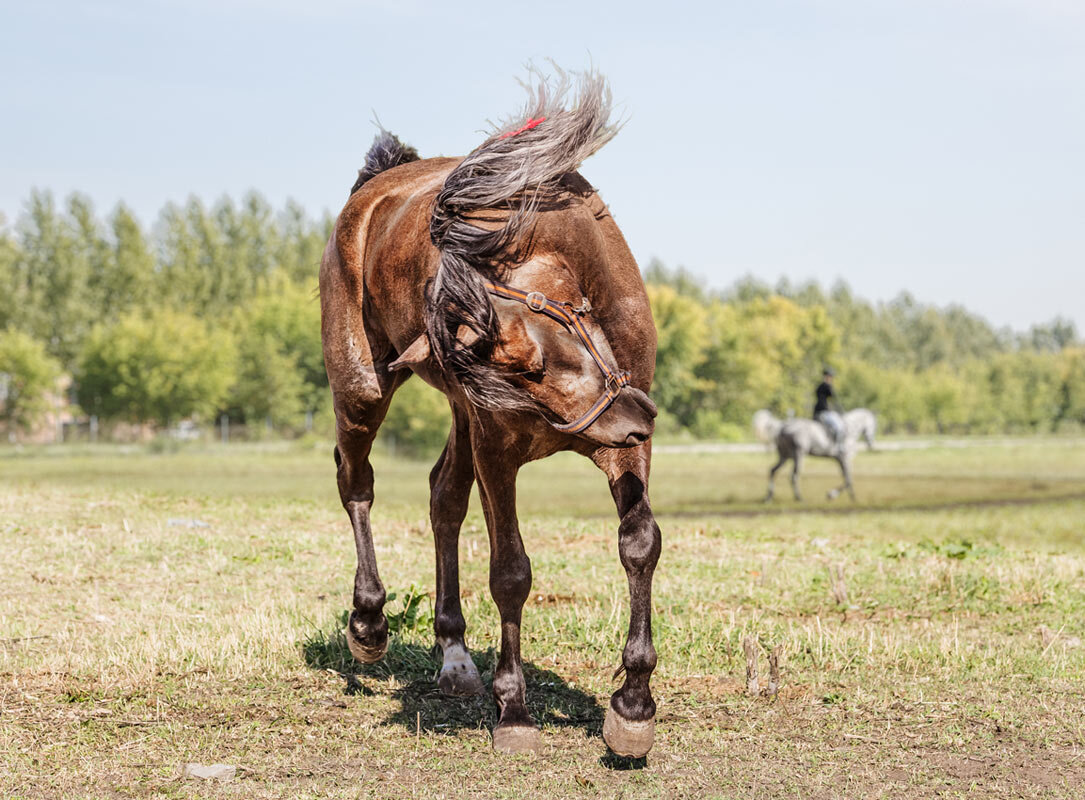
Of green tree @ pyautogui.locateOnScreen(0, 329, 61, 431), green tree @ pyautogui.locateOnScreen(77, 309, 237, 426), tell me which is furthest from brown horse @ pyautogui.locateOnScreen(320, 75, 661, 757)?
green tree @ pyautogui.locateOnScreen(77, 309, 237, 426)

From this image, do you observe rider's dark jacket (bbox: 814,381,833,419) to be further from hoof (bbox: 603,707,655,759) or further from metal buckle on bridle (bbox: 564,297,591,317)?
metal buckle on bridle (bbox: 564,297,591,317)

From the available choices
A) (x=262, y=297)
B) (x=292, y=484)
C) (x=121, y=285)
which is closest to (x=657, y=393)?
(x=262, y=297)

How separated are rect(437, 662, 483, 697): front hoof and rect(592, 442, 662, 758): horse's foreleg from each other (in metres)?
1.22

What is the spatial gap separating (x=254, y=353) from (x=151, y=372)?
8.32 meters

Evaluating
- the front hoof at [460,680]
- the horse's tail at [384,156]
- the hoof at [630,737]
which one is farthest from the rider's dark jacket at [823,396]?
the hoof at [630,737]

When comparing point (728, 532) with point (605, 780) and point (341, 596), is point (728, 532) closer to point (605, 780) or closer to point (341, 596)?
point (341, 596)

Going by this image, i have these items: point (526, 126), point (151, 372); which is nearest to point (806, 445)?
point (526, 126)

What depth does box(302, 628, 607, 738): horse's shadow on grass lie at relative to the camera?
5547 mm

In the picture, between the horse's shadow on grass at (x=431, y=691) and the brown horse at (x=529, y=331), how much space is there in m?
0.17

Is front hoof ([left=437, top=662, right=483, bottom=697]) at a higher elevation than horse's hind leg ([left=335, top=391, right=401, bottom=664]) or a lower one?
lower

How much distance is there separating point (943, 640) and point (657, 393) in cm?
8008

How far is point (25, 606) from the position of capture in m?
7.60

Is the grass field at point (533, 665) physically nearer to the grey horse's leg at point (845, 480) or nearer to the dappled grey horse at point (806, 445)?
the grey horse's leg at point (845, 480)

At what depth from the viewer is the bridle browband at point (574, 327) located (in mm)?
4406
